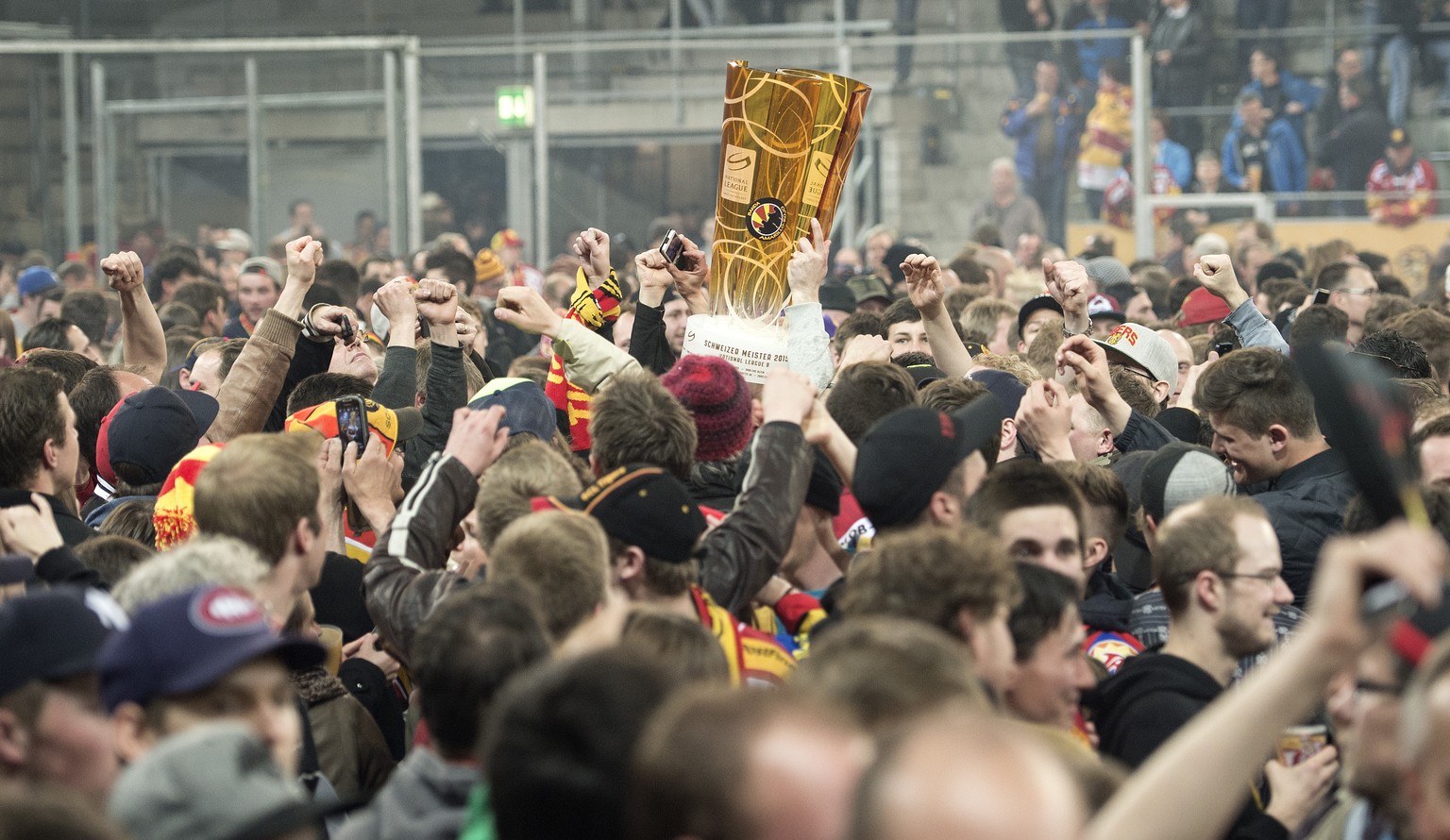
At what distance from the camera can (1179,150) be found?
16.0 metres

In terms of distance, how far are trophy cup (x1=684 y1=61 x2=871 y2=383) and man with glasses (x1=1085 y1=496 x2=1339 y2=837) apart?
191 centimetres

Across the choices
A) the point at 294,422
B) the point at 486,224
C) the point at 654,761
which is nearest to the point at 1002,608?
the point at 654,761

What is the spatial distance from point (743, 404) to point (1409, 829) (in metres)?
2.66

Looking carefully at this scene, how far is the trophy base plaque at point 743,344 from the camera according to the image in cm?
566

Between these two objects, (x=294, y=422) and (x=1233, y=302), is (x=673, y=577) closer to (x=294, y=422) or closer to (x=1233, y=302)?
(x=294, y=422)

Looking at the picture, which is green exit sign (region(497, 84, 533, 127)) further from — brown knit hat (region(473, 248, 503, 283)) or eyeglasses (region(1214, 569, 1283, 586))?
eyeglasses (region(1214, 569, 1283, 586))

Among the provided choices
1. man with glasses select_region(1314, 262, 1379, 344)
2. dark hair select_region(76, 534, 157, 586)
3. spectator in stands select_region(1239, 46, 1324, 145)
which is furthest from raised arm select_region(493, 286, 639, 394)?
spectator in stands select_region(1239, 46, 1324, 145)

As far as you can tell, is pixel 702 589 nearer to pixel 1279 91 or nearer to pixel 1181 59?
pixel 1279 91

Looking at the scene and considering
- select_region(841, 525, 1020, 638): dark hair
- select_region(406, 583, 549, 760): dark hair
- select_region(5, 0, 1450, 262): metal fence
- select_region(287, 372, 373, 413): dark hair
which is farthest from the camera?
select_region(5, 0, 1450, 262): metal fence

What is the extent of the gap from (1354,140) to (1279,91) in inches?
32.4

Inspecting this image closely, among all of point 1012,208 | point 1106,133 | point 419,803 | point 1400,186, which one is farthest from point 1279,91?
point 419,803

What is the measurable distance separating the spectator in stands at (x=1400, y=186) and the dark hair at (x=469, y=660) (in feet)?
44.1

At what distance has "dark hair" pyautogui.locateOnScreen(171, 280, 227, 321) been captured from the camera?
10.2m

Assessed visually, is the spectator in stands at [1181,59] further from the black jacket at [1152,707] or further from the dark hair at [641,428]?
the black jacket at [1152,707]
